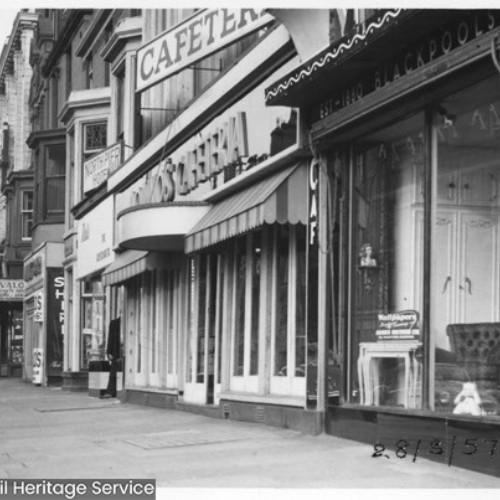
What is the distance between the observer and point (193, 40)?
15.9 metres

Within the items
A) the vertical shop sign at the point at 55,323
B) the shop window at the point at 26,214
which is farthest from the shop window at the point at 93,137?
the shop window at the point at 26,214

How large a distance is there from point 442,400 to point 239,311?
559 centimetres

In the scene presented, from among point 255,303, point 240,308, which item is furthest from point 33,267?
point 255,303

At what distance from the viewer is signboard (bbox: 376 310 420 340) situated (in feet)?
33.9

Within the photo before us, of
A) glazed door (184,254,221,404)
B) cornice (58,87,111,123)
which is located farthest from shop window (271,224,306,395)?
cornice (58,87,111,123)

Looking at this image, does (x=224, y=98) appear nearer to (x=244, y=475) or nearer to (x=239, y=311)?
(x=239, y=311)

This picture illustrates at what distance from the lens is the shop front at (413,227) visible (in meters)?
9.16

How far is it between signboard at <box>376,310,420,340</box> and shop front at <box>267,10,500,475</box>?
20mm

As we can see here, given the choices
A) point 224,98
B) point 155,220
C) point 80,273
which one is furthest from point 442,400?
point 80,273

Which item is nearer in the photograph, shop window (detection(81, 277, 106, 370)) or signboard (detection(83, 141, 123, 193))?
signboard (detection(83, 141, 123, 193))

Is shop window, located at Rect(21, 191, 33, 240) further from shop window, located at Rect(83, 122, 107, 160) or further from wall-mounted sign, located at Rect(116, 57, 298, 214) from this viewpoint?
wall-mounted sign, located at Rect(116, 57, 298, 214)

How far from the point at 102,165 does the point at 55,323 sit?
925 cm

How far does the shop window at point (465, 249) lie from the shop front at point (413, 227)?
0.4 inches

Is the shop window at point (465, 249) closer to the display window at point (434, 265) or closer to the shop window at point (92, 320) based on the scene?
the display window at point (434, 265)
